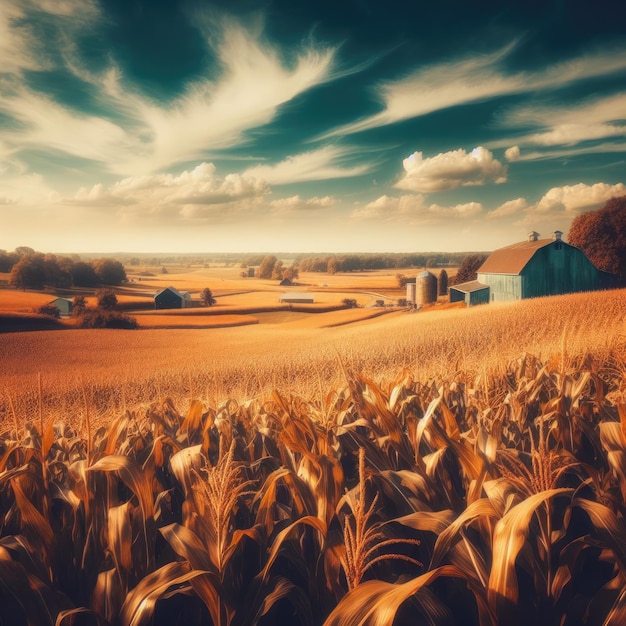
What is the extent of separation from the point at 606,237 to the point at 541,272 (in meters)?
3.99

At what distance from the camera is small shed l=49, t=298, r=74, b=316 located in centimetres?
1023

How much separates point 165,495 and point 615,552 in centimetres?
150

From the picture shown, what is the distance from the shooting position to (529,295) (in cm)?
2092

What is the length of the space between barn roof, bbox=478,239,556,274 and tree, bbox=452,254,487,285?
2319 millimetres

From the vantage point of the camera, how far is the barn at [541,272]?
20.6 m

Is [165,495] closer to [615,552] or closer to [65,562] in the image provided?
[65,562]

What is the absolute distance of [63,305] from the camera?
412 inches

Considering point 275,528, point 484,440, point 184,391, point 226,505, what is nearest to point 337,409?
point 484,440

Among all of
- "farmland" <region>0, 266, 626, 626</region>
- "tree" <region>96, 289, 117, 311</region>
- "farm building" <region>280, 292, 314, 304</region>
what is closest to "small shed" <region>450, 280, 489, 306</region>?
"farm building" <region>280, 292, 314, 304</region>

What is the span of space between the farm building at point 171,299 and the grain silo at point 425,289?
51.5 ft

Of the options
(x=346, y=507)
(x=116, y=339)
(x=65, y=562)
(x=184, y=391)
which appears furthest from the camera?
(x=116, y=339)

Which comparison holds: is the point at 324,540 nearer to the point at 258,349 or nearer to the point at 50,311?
the point at 50,311

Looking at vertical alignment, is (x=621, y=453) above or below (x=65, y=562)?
above

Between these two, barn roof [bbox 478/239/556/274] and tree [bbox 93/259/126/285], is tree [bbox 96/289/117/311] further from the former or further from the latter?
barn roof [bbox 478/239/556/274]
